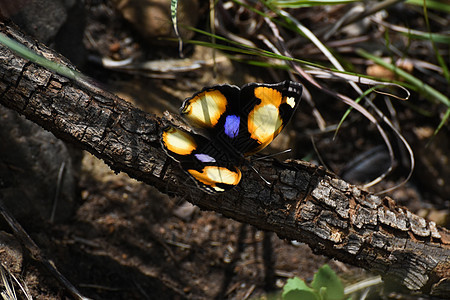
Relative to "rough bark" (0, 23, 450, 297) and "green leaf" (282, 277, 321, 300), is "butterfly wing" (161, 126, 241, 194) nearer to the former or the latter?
"rough bark" (0, 23, 450, 297)

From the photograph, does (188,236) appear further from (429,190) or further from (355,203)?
(429,190)

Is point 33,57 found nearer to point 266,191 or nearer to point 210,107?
point 210,107

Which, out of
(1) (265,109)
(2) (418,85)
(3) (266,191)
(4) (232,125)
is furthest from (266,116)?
(2) (418,85)

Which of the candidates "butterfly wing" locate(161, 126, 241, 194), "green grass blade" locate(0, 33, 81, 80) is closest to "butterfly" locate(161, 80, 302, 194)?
"butterfly wing" locate(161, 126, 241, 194)

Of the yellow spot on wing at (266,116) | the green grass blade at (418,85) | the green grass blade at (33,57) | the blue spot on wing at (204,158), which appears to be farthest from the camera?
the green grass blade at (418,85)

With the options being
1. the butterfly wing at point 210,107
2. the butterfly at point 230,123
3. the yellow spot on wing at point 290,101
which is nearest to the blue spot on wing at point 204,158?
the butterfly at point 230,123

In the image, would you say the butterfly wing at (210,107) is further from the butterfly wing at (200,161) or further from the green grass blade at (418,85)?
the green grass blade at (418,85)
